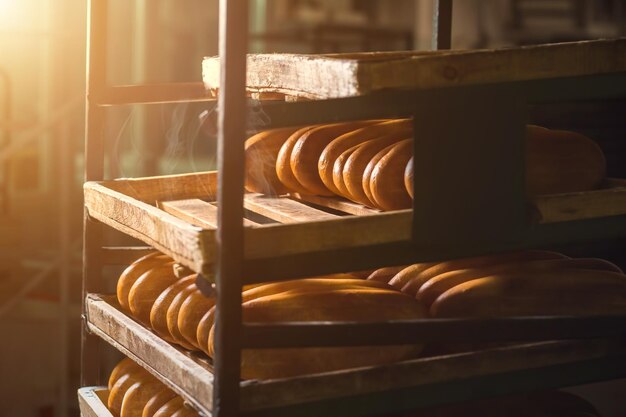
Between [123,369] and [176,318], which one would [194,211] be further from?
[123,369]

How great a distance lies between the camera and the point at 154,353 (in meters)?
1.91

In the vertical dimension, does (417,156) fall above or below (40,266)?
above

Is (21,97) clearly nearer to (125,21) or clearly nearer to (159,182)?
(125,21)

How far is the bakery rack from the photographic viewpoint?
1.61 meters

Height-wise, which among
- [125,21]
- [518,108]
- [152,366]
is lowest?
[152,366]

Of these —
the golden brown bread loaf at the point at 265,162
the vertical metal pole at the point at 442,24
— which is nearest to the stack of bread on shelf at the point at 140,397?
the golden brown bread loaf at the point at 265,162

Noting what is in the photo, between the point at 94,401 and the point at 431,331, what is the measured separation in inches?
36.5

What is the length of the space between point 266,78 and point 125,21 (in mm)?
7297

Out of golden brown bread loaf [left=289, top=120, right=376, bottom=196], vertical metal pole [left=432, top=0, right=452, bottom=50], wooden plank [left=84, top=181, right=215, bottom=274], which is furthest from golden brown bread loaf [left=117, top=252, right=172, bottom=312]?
vertical metal pole [left=432, top=0, right=452, bottom=50]

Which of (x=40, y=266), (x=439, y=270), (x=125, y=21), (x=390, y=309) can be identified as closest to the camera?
(x=390, y=309)

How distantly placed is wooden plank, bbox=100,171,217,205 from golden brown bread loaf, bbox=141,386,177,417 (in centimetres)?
45

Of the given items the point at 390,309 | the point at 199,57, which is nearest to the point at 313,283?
the point at 390,309

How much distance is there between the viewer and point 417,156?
1.69 metres

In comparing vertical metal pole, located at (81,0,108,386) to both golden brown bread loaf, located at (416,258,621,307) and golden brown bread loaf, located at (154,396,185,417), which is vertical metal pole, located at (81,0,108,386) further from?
golden brown bread loaf, located at (416,258,621,307)
